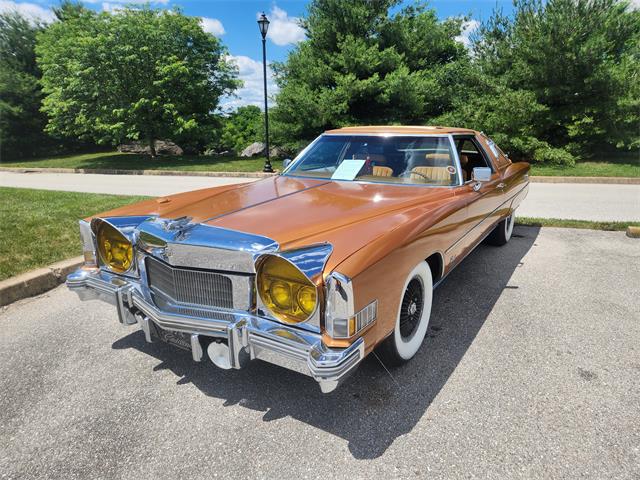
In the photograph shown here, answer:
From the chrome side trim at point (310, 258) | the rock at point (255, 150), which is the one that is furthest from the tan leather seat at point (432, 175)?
the rock at point (255, 150)

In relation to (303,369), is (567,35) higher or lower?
higher

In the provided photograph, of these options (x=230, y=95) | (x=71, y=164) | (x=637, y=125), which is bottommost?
(x=71, y=164)

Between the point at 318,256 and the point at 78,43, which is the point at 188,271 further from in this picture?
the point at 78,43

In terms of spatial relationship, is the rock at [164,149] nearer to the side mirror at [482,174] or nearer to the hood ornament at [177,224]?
the side mirror at [482,174]

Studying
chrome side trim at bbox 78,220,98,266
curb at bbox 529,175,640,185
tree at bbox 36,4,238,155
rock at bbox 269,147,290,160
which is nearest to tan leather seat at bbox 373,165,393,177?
chrome side trim at bbox 78,220,98,266

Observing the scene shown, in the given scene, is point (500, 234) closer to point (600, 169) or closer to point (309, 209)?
point (309, 209)

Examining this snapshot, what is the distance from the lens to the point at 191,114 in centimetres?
1980

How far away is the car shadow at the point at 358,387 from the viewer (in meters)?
2.17

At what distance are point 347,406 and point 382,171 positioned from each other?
201 centimetres

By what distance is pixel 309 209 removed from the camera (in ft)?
8.80

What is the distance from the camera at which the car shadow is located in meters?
2.17

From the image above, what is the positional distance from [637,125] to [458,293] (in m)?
13.0

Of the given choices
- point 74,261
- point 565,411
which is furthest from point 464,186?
point 74,261

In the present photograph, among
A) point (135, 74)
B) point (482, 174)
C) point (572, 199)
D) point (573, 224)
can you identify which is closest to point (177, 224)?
point (482, 174)
